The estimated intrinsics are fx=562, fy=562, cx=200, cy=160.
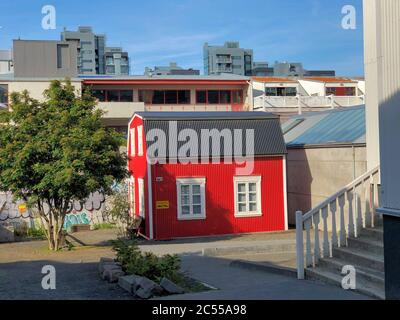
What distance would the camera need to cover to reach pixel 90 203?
29.1m

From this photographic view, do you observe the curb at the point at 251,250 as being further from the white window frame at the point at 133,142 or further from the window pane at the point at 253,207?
the white window frame at the point at 133,142

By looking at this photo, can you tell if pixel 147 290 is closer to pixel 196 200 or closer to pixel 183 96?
pixel 196 200

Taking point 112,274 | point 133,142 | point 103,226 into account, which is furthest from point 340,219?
point 103,226

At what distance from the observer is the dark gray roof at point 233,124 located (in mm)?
23859

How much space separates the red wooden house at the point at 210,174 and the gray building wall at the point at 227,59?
260 ft

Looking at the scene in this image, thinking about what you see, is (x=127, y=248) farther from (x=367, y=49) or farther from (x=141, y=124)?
(x=141, y=124)

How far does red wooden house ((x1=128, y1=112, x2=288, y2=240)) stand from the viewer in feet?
77.1

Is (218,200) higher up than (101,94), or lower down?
lower down

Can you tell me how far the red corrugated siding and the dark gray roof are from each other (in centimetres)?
58

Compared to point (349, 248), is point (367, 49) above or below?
above

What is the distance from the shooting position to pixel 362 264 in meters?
9.38

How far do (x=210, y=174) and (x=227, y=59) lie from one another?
85.1 m

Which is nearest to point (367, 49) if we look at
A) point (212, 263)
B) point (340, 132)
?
point (212, 263)

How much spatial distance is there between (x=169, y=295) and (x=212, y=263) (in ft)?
20.3
